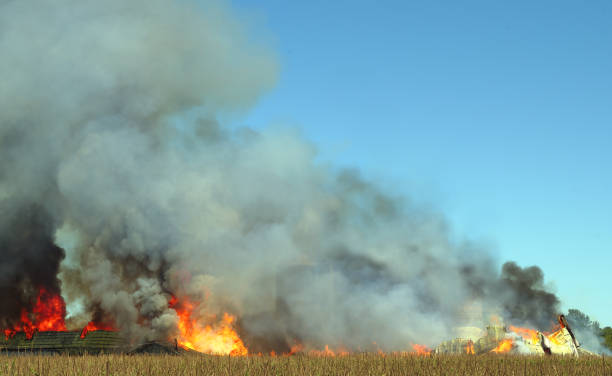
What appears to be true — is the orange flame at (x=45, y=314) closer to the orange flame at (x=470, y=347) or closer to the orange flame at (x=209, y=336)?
the orange flame at (x=209, y=336)

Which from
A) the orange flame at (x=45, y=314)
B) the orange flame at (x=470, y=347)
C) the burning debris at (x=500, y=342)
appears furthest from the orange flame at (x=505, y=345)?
the orange flame at (x=45, y=314)

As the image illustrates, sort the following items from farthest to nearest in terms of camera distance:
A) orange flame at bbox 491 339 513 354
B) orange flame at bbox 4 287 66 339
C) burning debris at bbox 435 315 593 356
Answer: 1. orange flame at bbox 4 287 66 339
2. orange flame at bbox 491 339 513 354
3. burning debris at bbox 435 315 593 356

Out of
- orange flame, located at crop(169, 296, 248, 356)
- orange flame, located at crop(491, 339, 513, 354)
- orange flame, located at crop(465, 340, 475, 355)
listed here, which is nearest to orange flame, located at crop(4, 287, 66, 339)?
orange flame, located at crop(169, 296, 248, 356)

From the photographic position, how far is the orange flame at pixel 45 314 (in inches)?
3435

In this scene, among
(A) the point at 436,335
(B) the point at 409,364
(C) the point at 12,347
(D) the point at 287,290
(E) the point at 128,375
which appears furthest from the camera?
(C) the point at 12,347

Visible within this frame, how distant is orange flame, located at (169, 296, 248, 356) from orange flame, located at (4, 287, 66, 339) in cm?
2855

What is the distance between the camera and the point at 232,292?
65.1 meters

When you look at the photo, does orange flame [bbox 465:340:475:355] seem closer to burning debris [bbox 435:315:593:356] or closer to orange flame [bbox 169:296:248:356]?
burning debris [bbox 435:315:593:356]

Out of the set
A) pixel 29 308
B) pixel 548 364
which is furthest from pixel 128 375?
pixel 29 308

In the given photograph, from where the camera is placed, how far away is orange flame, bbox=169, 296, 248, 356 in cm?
6309

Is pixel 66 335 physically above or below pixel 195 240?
below

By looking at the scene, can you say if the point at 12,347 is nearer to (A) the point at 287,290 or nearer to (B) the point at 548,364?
(A) the point at 287,290

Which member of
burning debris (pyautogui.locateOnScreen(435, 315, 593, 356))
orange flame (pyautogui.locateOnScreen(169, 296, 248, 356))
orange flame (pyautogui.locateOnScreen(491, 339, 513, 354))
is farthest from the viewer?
orange flame (pyautogui.locateOnScreen(169, 296, 248, 356))

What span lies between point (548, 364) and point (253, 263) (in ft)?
129
